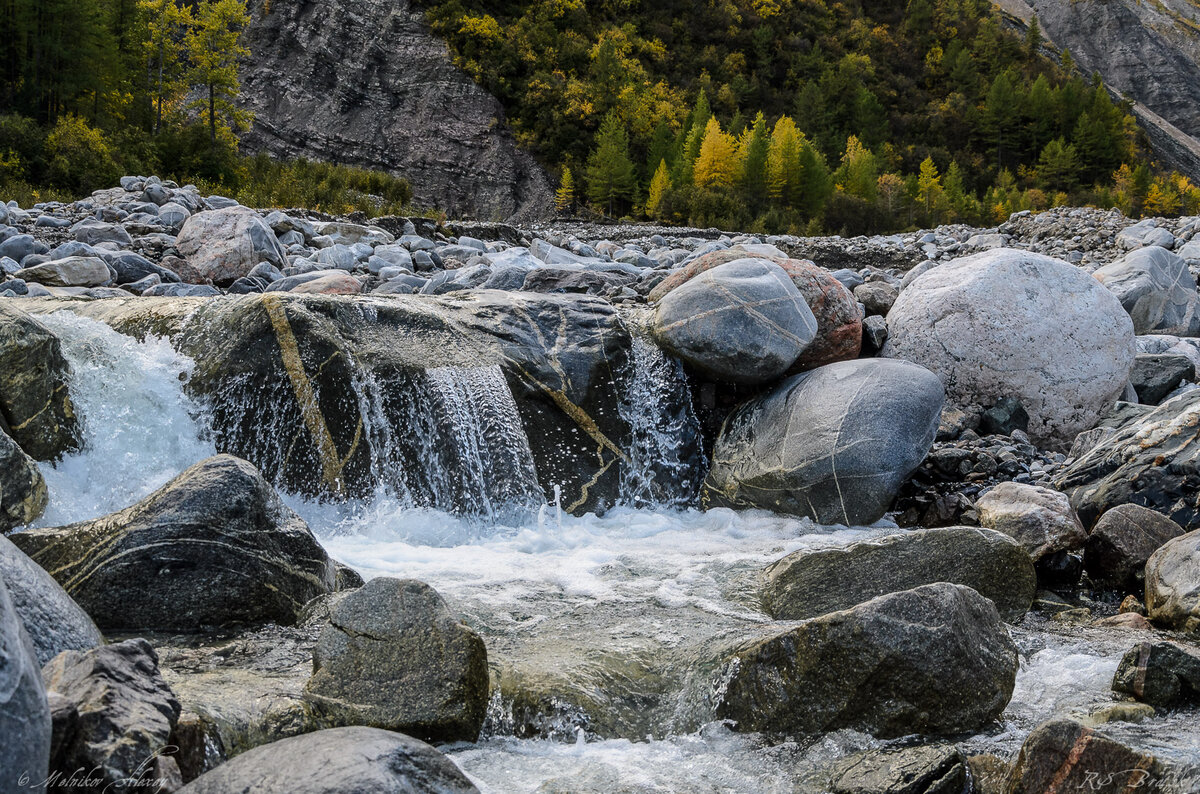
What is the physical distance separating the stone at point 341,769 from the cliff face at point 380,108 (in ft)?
113

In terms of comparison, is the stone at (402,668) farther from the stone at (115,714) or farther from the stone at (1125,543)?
the stone at (1125,543)

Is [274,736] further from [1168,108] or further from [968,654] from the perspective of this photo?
[1168,108]

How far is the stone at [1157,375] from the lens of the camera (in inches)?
342

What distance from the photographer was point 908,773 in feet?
9.52

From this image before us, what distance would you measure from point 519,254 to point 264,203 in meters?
8.00

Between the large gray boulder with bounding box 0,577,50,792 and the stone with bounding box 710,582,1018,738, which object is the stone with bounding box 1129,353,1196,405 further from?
the large gray boulder with bounding box 0,577,50,792

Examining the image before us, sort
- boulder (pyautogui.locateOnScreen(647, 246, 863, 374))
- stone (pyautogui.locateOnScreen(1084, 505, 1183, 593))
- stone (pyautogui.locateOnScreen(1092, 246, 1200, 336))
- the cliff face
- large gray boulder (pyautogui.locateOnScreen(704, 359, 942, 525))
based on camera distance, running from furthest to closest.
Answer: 1. the cliff face
2. stone (pyautogui.locateOnScreen(1092, 246, 1200, 336))
3. boulder (pyautogui.locateOnScreen(647, 246, 863, 374))
4. large gray boulder (pyautogui.locateOnScreen(704, 359, 942, 525))
5. stone (pyautogui.locateOnScreen(1084, 505, 1183, 593))

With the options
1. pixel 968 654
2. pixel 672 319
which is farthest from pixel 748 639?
pixel 672 319

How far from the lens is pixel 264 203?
686 inches

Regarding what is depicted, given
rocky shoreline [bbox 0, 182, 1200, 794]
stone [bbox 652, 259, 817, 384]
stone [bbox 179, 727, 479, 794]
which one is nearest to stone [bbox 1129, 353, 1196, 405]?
rocky shoreline [bbox 0, 182, 1200, 794]

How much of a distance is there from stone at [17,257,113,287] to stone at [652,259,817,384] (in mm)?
5594

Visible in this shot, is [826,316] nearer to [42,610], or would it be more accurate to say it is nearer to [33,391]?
[33,391]

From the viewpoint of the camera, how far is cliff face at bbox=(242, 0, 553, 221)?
36531 mm

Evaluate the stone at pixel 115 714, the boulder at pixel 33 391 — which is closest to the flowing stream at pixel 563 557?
the boulder at pixel 33 391
